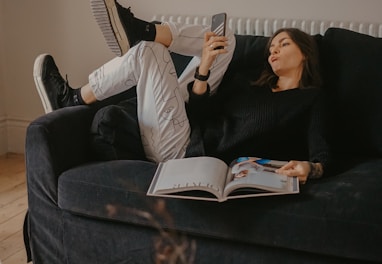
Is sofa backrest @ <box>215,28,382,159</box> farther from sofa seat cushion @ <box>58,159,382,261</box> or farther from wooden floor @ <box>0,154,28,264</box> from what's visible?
wooden floor @ <box>0,154,28,264</box>

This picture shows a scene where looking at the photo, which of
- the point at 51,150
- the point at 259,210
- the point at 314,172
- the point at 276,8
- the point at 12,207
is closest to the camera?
the point at 259,210

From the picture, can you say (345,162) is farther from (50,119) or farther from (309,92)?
(50,119)

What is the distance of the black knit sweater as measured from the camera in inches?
70.6

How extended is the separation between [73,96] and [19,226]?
2.04 feet

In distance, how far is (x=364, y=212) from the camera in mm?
1400

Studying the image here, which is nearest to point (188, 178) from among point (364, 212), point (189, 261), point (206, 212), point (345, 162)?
point (206, 212)

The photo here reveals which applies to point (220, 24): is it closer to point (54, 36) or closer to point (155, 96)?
point (155, 96)

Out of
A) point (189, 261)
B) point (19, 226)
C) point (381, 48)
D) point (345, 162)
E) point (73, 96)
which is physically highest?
point (381, 48)

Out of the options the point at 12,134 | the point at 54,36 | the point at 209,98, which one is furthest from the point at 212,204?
the point at 12,134

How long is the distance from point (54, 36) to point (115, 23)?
1.23 metres

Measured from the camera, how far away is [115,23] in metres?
1.82

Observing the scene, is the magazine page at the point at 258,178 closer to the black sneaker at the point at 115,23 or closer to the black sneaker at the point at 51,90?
the black sneaker at the point at 115,23

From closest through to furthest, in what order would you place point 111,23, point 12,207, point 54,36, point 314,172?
point 314,172, point 111,23, point 12,207, point 54,36

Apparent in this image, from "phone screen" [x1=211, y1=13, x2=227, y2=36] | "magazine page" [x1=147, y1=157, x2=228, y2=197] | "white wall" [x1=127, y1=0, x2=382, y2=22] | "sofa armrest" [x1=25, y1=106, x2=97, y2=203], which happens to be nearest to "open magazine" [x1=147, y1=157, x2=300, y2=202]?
"magazine page" [x1=147, y1=157, x2=228, y2=197]
